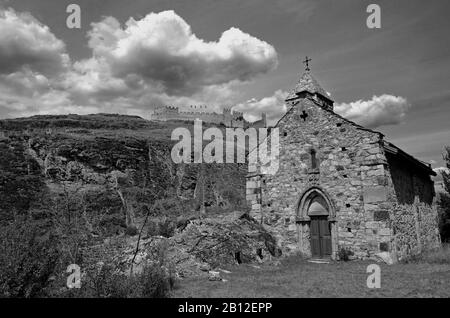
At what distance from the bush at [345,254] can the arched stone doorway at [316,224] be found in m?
0.42

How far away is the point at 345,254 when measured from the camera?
13102mm

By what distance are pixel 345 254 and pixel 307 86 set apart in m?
9.75

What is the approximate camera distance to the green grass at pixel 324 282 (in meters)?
7.84

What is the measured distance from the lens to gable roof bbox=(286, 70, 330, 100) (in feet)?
61.8

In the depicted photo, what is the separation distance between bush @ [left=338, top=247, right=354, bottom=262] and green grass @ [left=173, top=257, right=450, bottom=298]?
0.94 meters

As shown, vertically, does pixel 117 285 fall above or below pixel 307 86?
below

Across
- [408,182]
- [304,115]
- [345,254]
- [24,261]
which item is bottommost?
[345,254]

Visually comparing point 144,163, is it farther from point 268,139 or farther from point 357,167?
point 357,167

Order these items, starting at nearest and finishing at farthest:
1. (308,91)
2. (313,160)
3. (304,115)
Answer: (313,160)
(304,115)
(308,91)

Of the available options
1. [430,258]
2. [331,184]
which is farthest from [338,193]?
[430,258]

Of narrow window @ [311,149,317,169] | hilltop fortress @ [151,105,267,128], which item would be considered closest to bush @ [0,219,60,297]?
narrow window @ [311,149,317,169]

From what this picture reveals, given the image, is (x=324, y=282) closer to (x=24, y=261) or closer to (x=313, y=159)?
(x=313, y=159)

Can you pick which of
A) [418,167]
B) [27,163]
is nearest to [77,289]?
[418,167]

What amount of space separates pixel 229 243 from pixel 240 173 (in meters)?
26.4
